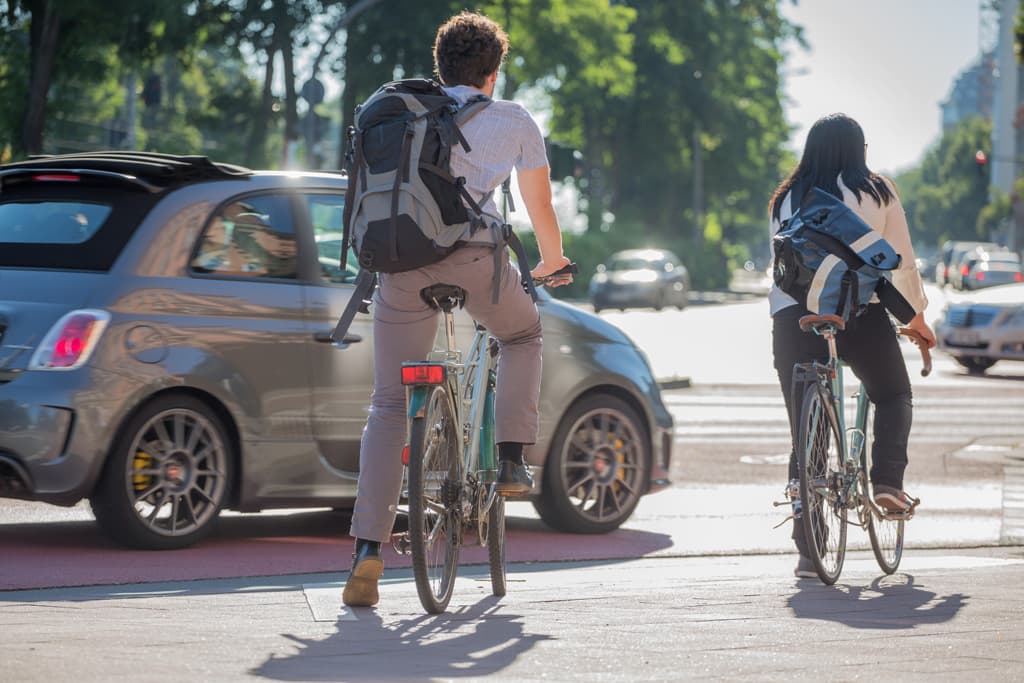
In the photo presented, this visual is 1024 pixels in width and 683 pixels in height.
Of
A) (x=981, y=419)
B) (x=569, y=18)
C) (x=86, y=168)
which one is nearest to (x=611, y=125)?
(x=569, y=18)

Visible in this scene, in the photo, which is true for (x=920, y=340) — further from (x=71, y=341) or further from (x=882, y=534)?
(x=71, y=341)

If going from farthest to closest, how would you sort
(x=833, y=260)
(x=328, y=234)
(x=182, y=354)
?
(x=328, y=234), (x=182, y=354), (x=833, y=260)

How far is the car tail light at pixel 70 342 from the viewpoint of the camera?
23.5 ft

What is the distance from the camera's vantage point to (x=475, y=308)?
5.81 meters

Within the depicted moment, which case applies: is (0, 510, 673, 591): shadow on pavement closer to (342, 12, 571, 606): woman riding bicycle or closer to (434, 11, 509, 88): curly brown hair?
(342, 12, 571, 606): woman riding bicycle

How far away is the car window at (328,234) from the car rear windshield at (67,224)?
763mm

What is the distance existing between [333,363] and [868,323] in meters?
2.29

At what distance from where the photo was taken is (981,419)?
16281 mm

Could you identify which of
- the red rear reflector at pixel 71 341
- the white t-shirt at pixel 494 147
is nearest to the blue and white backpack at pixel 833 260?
the white t-shirt at pixel 494 147

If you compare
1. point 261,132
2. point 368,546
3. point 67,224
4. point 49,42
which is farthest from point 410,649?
point 261,132

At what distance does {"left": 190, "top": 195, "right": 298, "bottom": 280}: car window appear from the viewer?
779 cm

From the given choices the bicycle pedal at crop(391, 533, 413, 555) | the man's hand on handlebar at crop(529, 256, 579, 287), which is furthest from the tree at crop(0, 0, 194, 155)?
the bicycle pedal at crop(391, 533, 413, 555)

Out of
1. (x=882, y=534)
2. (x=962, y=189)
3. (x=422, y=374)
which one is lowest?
(x=882, y=534)

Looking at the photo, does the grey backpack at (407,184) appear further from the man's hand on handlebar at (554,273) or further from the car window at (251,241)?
the car window at (251,241)
